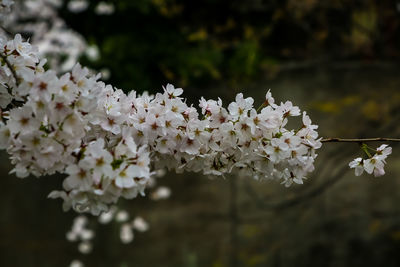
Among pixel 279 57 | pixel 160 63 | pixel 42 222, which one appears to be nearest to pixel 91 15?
pixel 160 63

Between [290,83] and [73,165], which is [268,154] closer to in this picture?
[73,165]

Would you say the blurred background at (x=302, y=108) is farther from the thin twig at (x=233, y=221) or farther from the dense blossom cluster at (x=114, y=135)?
the dense blossom cluster at (x=114, y=135)

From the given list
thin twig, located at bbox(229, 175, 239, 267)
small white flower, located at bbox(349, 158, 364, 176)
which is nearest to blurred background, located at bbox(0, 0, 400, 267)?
thin twig, located at bbox(229, 175, 239, 267)

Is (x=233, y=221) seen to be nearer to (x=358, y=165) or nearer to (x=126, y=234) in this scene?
(x=126, y=234)

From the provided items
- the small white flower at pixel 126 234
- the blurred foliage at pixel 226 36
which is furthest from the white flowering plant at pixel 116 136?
the small white flower at pixel 126 234

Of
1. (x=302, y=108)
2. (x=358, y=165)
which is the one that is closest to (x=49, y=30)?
(x=302, y=108)
